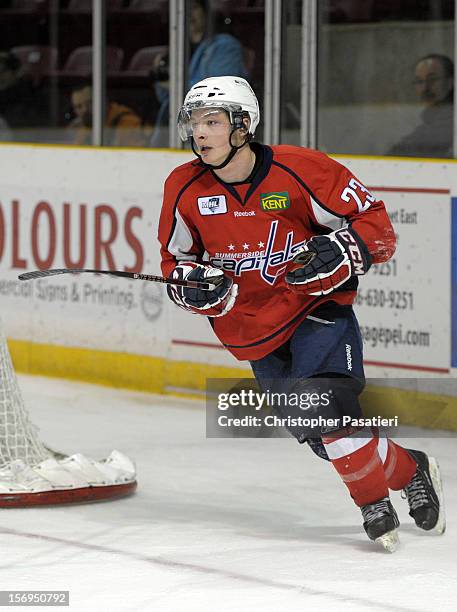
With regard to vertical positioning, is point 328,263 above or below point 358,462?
above

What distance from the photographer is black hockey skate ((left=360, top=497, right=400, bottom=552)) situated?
401 cm

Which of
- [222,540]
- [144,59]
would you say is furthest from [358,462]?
[144,59]

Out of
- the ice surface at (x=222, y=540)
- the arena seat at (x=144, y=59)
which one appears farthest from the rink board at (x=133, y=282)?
the ice surface at (x=222, y=540)

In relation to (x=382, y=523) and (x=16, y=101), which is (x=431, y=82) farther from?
(x=382, y=523)

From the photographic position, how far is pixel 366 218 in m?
4.03

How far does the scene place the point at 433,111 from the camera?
20.3 ft

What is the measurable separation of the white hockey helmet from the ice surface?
1.12m

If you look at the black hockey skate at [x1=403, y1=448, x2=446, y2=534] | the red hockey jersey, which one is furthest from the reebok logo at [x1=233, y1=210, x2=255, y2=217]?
the black hockey skate at [x1=403, y1=448, x2=446, y2=534]

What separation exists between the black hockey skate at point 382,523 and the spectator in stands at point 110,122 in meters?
3.49

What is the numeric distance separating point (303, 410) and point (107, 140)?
352 cm

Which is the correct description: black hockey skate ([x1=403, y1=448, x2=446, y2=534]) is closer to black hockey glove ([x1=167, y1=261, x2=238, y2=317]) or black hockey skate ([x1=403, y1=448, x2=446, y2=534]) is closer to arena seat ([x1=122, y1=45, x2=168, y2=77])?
black hockey glove ([x1=167, y1=261, x2=238, y2=317])

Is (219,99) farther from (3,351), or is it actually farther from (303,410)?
(3,351)

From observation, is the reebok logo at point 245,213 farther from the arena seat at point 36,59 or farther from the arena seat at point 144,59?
the arena seat at point 36,59

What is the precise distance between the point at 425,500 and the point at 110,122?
11.7 feet
